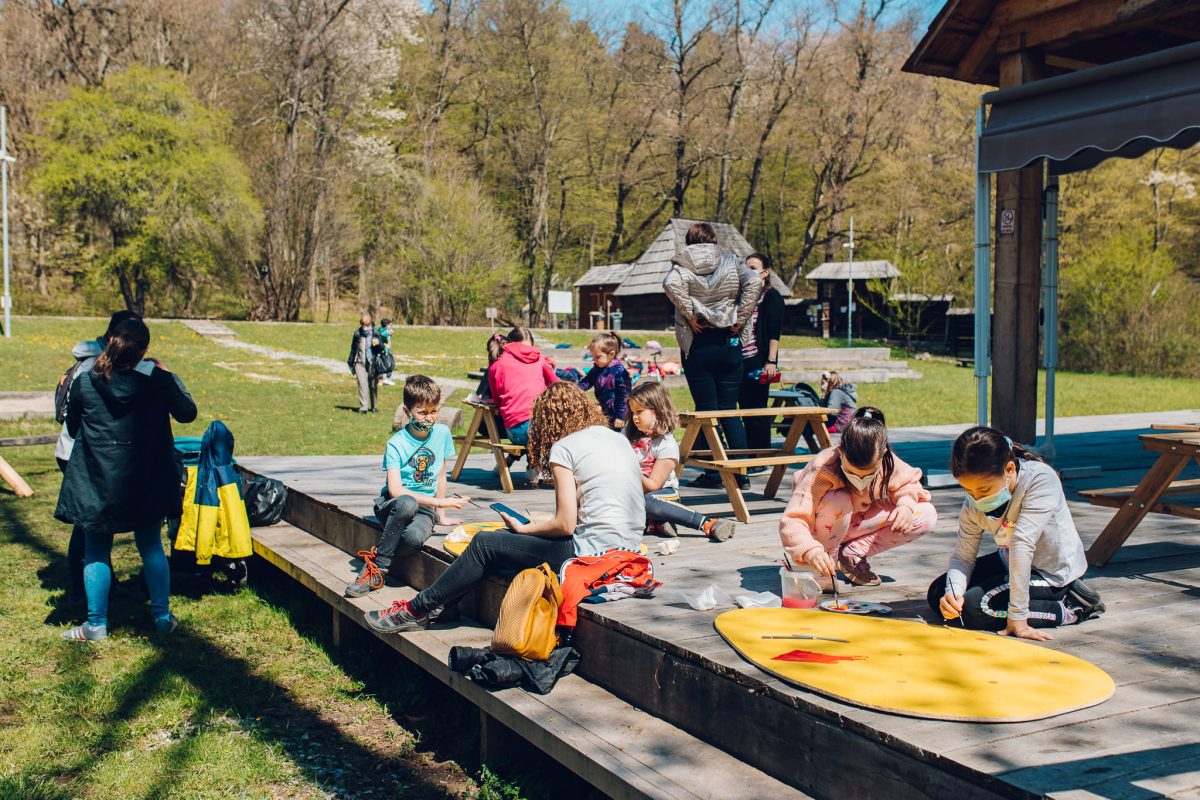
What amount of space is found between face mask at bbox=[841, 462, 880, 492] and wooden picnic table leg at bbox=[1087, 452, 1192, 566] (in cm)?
127

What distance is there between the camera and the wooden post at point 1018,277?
7.86 meters

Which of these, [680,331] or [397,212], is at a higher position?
[397,212]

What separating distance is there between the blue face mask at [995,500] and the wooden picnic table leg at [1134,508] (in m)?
1.41

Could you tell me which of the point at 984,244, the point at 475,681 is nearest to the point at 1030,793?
the point at 475,681

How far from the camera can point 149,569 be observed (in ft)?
20.1

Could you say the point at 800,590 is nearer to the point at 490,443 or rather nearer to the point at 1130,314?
the point at 490,443

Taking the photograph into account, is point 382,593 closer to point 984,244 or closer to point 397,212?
point 984,244

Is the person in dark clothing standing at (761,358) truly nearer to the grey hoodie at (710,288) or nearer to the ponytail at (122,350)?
the grey hoodie at (710,288)

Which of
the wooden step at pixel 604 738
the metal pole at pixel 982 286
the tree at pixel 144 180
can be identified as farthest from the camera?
the tree at pixel 144 180

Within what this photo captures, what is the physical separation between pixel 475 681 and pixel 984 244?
5127 millimetres

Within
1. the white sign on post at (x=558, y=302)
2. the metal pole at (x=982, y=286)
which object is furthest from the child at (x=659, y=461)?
the white sign on post at (x=558, y=302)

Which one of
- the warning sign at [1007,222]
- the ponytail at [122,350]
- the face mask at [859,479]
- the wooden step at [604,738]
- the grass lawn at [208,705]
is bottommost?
the grass lawn at [208,705]

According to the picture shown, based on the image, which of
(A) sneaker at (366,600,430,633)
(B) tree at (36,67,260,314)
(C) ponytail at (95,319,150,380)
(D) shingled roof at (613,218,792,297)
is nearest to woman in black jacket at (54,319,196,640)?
(C) ponytail at (95,319,150,380)

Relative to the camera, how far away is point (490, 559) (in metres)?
4.90
